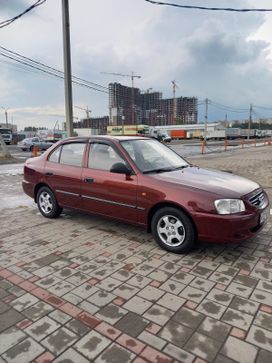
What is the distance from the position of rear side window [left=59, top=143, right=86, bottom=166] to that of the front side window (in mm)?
245

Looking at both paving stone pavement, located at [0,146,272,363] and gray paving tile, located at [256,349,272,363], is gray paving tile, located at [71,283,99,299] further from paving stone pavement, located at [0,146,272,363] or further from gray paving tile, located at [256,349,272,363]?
gray paving tile, located at [256,349,272,363]

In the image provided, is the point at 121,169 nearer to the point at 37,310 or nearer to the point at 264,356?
the point at 37,310

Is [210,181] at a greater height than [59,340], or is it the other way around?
[210,181]

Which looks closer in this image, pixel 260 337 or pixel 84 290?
pixel 260 337

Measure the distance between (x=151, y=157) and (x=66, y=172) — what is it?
5.00 feet

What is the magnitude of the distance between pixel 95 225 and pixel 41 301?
2347mm

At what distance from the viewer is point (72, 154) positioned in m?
5.26

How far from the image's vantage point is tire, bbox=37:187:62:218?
556cm

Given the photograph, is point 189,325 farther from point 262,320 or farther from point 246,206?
point 246,206

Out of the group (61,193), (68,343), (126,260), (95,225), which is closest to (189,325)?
(68,343)

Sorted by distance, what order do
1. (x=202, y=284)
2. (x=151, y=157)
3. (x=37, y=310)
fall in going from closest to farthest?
(x=37, y=310), (x=202, y=284), (x=151, y=157)

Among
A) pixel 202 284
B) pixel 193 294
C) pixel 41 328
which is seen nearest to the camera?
pixel 41 328

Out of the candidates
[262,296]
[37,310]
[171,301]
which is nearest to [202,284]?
[171,301]

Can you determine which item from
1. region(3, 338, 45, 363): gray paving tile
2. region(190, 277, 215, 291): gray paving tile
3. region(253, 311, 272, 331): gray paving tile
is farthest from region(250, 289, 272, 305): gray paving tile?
region(3, 338, 45, 363): gray paving tile
